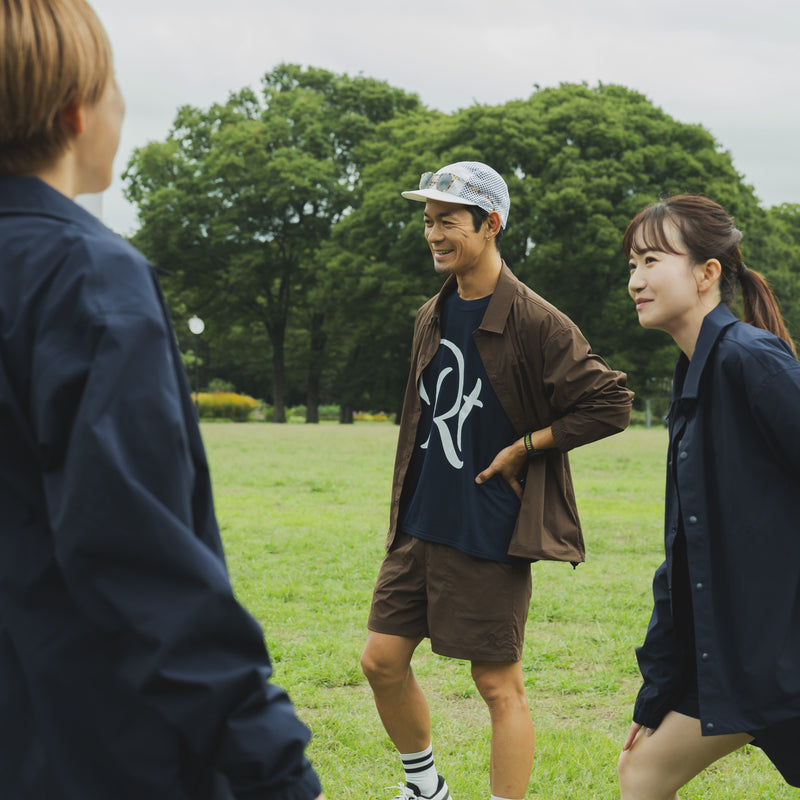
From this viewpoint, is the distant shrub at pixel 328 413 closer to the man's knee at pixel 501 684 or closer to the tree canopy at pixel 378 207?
the tree canopy at pixel 378 207

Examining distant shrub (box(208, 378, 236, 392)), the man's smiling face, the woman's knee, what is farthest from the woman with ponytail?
distant shrub (box(208, 378, 236, 392))

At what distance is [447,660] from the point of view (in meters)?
5.98

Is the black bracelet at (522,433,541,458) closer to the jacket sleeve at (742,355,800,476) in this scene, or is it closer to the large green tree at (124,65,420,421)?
the jacket sleeve at (742,355,800,476)

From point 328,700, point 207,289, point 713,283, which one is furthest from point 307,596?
point 207,289

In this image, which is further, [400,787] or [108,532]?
[400,787]

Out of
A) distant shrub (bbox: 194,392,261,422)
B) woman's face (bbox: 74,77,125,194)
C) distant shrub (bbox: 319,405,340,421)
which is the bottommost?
distant shrub (bbox: 319,405,340,421)

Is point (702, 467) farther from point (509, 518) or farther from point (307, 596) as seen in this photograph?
point (307, 596)

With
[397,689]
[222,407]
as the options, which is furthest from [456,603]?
[222,407]

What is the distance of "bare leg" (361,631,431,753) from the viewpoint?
12.3 feet

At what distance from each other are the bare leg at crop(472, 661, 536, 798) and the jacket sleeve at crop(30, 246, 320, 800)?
2.41m

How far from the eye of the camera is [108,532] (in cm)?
125

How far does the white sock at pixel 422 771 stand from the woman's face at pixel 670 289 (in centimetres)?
194

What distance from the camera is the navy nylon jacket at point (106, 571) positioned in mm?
1255

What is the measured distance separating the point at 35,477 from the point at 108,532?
0.51 feet
